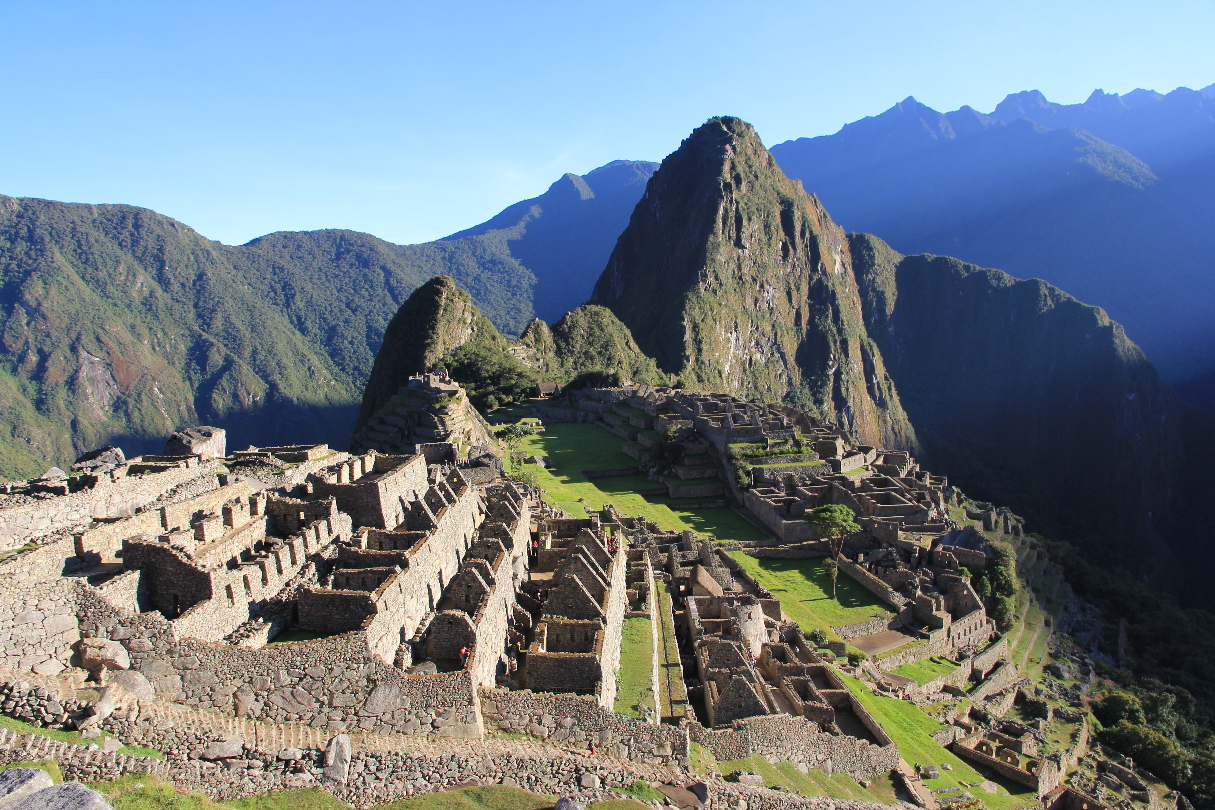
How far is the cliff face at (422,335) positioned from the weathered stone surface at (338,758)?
7693 centimetres

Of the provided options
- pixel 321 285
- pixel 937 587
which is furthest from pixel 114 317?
pixel 937 587

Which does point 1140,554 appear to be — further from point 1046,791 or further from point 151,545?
point 151,545

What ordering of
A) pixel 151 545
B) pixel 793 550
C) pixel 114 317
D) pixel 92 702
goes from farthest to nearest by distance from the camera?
pixel 114 317, pixel 793 550, pixel 151 545, pixel 92 702

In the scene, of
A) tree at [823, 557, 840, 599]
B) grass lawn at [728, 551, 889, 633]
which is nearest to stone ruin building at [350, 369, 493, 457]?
grass lawn at [728, 551, 889, 633]

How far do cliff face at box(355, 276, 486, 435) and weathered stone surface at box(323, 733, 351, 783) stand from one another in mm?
76930

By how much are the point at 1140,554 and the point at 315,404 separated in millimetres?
120833

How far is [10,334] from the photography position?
7688 cm

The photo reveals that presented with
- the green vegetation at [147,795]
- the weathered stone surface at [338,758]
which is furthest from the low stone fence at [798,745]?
the green vegetation at [147,795]

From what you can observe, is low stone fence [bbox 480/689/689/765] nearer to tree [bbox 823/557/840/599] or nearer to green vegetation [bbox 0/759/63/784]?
green vegetation [bbox 0/759/63/784]

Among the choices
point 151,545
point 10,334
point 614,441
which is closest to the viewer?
point 151,545

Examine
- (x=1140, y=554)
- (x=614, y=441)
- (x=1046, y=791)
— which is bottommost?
(x=1140, y=554)

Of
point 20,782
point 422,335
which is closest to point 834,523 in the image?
point 20,782

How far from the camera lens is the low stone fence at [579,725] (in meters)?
12.4

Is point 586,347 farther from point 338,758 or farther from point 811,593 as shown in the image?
point 338,758
